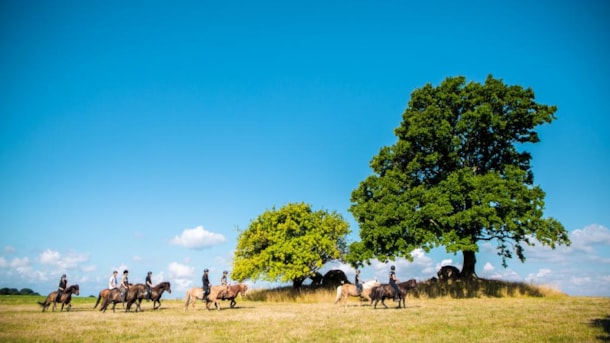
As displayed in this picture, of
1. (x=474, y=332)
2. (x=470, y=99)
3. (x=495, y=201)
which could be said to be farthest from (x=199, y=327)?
(x=470, y=99)

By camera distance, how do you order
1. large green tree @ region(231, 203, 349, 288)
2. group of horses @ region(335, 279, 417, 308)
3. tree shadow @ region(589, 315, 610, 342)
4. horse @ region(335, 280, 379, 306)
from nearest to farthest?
tree shadow @ region(589, 315, 610, 342), group of horses @ region(335, 279, 417, 308), horse @ region(335, 280, 379, 306), large green tree @ region(231, 203, 349, 288)

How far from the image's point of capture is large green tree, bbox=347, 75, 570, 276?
Result: 30.4m

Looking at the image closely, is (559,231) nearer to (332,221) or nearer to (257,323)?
(332,221)

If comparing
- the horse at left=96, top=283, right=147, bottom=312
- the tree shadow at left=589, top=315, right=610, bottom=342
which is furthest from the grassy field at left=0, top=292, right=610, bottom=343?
the horse at left=96, top=283, right=147, bottom=312

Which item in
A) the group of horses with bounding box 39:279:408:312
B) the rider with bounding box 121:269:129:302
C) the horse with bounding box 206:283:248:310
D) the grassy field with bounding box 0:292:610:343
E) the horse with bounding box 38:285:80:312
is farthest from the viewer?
the horse with bounding box 206:283:248:310

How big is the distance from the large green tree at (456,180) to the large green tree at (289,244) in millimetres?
5974

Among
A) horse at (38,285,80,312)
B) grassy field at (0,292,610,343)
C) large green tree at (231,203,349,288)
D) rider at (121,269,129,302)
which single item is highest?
large green tree at (231,203,349,288)

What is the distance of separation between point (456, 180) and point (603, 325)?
1713cm

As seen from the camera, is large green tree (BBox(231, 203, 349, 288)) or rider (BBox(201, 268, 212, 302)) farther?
large green tree (BBox(231, 203, 349, 288))

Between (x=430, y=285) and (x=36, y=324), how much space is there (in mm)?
28411

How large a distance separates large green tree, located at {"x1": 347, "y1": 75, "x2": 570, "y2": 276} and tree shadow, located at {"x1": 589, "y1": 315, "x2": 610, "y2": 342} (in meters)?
12.6

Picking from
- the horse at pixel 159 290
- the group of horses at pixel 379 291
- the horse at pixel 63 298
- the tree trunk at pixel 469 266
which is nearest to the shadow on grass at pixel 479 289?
the tree trunk at pixel 469 266

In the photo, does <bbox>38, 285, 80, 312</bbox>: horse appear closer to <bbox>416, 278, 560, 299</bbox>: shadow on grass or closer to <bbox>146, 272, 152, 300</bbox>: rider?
<bbox>146, 272, 152, 300</bbox>: rider

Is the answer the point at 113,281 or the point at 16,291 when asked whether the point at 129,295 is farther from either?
the point at 16,291
